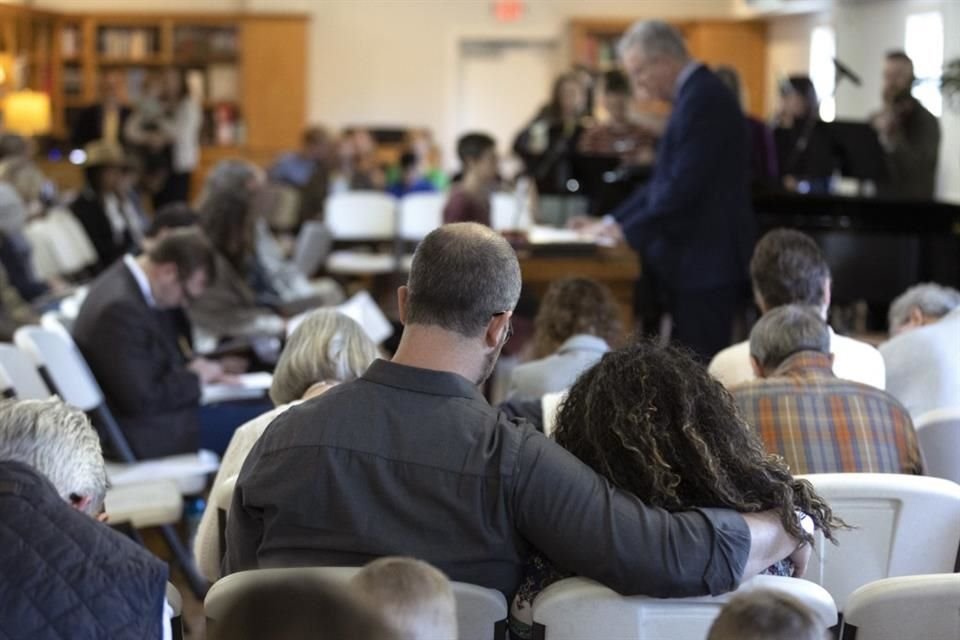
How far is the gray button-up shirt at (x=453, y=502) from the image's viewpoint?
6.56 ft

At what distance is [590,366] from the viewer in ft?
7.27

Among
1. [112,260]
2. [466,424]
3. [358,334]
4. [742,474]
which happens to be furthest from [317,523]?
[112,260]

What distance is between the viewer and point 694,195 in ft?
A: 16.9

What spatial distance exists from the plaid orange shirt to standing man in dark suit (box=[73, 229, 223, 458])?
2.16 meters

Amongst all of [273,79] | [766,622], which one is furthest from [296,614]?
[273,79]

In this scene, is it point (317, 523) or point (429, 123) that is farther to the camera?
point (429, 123)

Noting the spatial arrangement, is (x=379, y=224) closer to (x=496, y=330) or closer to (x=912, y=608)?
(x=496, y=330)

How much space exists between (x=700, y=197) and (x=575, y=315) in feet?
4.94

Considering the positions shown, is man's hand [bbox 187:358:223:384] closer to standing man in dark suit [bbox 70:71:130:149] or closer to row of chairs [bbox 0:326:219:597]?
row of chairs [bbox 0:326:219:597]

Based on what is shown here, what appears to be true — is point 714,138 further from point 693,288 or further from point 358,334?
point 358,334

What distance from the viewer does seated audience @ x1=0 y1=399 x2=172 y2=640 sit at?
6.08 ft

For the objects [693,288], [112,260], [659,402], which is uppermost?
[659,402]

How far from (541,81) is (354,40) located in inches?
80.4

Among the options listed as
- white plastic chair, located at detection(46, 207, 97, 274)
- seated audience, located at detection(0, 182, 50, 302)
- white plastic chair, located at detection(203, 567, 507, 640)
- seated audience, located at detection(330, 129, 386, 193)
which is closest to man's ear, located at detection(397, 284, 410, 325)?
white plastic chair, located at detection(203, 567, 507, 640)
